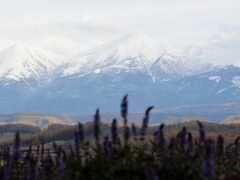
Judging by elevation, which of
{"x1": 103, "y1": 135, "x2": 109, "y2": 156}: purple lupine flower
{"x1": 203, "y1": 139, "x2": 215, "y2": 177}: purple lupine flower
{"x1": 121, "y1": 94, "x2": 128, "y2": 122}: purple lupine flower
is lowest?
{"x1": 203, "y1": 139, "x2": 215, "y2": 177}: purple lupine flower

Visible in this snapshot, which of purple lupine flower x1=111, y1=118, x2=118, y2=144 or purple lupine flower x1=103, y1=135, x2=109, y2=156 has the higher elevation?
purple lupine flower x1=111, y1=118, x2=118, y2=144

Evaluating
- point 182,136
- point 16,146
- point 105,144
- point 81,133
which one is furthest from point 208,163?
point 16,146

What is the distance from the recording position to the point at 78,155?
16.1 m

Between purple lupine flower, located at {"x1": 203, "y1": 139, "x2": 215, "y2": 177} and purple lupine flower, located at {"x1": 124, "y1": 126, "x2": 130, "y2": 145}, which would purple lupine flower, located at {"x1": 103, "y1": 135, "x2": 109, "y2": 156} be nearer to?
purple lupine flower, located at {"x1": 124, "y1": 126, "x2": 130, "y2": 145}

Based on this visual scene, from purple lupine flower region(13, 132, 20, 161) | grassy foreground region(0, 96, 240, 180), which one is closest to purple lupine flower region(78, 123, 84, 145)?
grassy foreground region(0, 96, 240, 180)

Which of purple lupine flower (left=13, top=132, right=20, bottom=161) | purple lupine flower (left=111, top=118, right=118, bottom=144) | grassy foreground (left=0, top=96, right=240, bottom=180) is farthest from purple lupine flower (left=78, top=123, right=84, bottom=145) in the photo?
purple lupine flower (left=13, top=132, right=20, bottom=161)

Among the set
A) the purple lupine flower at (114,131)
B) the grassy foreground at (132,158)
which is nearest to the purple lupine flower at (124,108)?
the grassy foreground at (132,158)

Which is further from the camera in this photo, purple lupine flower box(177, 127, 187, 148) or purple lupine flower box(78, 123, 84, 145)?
purple lupine flower box(177, 127, 187, 148)

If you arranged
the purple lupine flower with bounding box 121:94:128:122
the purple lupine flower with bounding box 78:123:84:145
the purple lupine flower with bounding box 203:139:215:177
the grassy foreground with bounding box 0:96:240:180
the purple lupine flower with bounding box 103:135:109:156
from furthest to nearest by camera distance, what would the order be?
the purple lupine flower with bounding box 78:123:84:145 < the purple lupine flower with bounding box 103:135:109:156 < the grassy foreground with bounding box 0:96:240:180 < the purple lupine flower with bounding box 121:94:128:122 < the purple lupine flower with bounding box 203:139:215:177

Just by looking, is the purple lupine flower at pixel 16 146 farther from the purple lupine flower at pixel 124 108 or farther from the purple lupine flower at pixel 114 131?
the purple lupine flower at pixel 124 108

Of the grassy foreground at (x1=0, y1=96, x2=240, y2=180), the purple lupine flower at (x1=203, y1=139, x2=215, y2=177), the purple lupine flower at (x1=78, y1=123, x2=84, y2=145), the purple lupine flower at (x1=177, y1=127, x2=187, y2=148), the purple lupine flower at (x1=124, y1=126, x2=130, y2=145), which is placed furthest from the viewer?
the purple lupine flower at (x1=177, y1=127, x2=187, y2=148)

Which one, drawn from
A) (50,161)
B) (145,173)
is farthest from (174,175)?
(50,161)

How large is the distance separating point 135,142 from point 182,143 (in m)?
1.29

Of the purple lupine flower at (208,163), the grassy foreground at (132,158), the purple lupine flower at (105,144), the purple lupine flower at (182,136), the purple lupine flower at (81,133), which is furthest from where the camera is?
the purple lupine flower at (182,136)
